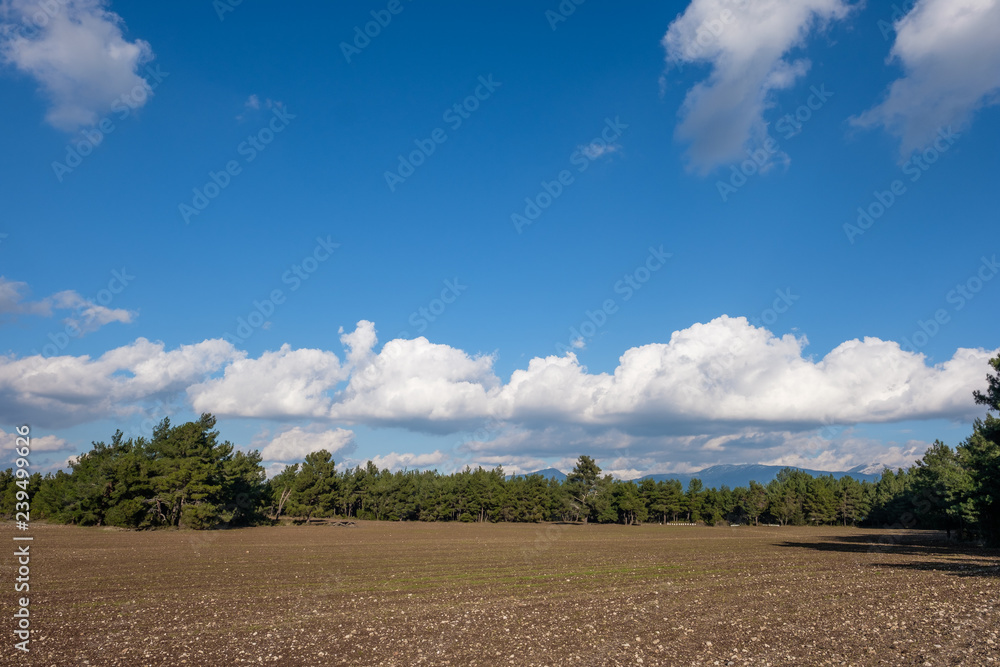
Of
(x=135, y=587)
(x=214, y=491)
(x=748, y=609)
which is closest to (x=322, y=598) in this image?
(x=135, y=587)

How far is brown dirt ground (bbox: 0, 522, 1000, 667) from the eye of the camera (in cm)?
1547

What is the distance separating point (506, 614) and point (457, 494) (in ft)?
421

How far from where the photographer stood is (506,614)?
68.7 feet

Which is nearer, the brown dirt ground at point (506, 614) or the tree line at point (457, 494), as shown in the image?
the brown dirt ground at point (506, 614)

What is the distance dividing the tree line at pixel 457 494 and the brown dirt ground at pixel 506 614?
25.6m

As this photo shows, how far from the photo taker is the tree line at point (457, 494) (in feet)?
233

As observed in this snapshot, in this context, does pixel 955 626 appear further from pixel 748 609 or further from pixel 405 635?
pixel 405 635

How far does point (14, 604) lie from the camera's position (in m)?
22.5

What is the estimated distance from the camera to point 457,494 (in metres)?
145

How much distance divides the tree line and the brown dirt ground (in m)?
25.6

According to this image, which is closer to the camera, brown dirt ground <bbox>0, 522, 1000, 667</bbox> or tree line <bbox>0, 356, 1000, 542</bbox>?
brown dirt ground <bbox>0, 522, 1000, 667</bbox>

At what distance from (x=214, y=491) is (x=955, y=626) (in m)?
87.2

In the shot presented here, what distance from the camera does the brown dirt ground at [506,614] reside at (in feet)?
50.8

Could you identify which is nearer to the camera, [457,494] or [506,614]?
[506,614]
